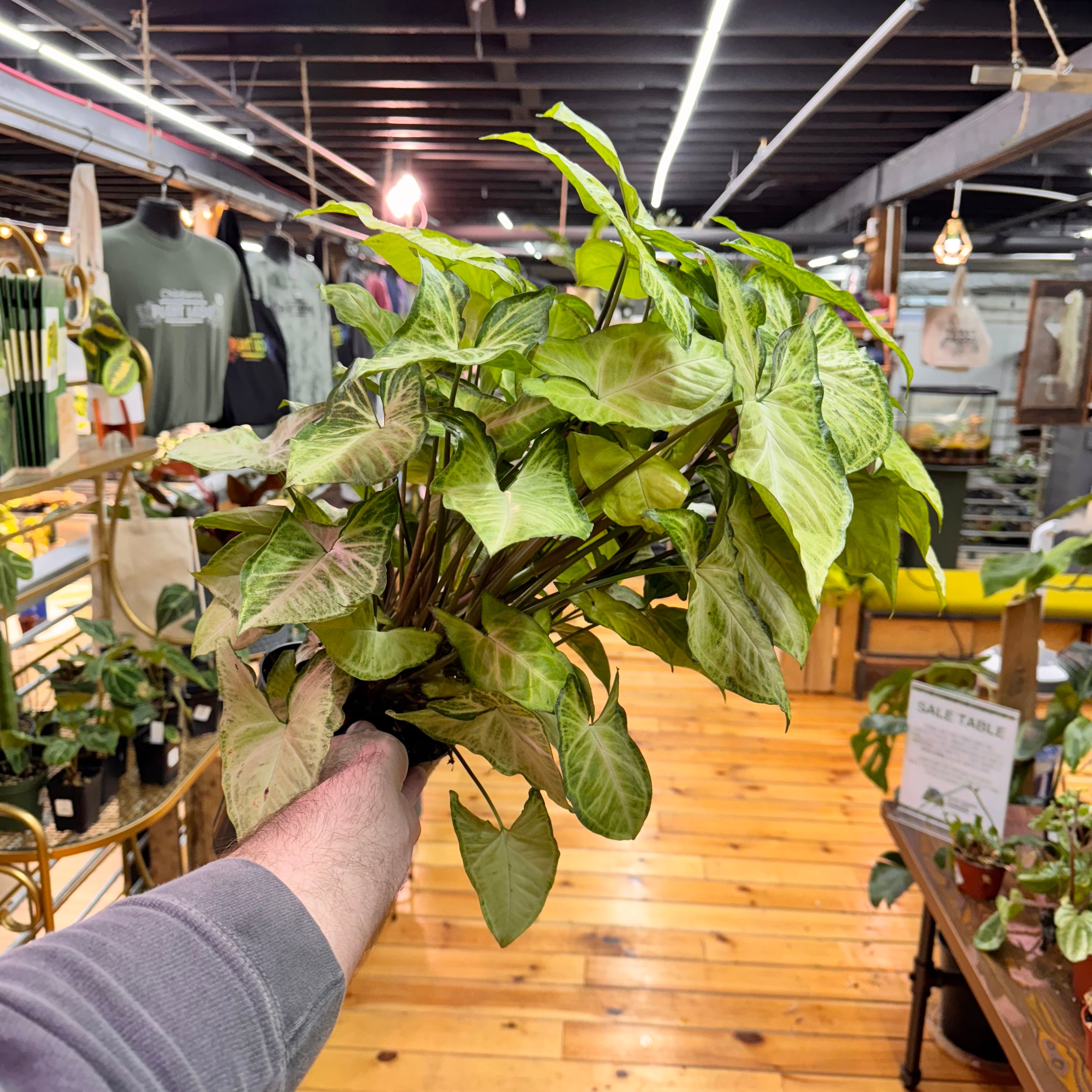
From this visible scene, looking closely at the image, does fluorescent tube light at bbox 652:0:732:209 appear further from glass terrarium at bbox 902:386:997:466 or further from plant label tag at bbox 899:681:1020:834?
plant label tag at bbox 899:681:1020:834

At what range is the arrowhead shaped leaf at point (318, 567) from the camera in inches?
24.8

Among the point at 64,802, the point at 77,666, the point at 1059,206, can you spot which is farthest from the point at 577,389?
the point at 1059,206

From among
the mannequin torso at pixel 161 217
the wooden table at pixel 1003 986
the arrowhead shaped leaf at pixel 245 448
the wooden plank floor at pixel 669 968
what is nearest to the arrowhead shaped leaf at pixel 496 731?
the arrowhead shaped leaf at pixel 245 448

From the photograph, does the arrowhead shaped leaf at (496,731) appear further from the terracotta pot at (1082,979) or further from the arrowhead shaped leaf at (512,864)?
Answer: the terracotta pot at (1082,979)

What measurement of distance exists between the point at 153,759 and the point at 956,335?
15.2 feet

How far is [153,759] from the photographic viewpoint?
74.7 inches

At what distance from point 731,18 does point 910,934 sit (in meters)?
3.79

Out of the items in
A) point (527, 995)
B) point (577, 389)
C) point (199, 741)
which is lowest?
point (527, 995)

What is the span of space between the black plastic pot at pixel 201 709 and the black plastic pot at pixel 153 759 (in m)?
0.19

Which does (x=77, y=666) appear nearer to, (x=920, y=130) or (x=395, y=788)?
(x=395, y=788)

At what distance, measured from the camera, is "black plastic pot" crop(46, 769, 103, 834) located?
5.60 feet

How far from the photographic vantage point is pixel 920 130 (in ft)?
20.2

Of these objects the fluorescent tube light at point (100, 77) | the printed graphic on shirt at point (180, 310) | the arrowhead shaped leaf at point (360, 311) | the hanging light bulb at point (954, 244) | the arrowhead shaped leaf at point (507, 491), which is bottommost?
the arrowhead shaped leaf at point (507, 491)

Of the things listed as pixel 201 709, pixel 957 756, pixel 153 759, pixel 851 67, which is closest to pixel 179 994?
pixel 153 759
